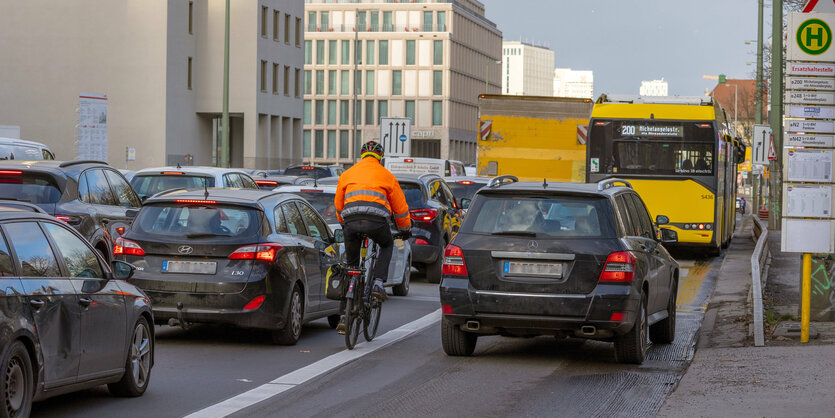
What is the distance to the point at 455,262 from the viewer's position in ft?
37.1

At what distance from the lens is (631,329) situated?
1110 centimetres

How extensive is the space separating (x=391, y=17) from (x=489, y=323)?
118 metres

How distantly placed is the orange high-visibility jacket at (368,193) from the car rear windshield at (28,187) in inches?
171

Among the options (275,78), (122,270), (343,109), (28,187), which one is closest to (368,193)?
(122,270)

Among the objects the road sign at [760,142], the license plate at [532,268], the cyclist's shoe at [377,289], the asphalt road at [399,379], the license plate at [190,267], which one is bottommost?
the asphalt road at [399,379]

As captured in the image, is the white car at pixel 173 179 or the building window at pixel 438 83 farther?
the building window at pixel 438 83

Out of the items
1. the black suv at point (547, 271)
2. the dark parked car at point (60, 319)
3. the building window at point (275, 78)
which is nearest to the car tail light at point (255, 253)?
the black suv at point (547, 271)

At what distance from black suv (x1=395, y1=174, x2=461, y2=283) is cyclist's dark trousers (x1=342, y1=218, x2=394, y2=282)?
7983mm

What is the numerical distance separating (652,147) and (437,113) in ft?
328

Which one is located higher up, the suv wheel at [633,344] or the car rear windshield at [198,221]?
the car rear windshield at [198,221]

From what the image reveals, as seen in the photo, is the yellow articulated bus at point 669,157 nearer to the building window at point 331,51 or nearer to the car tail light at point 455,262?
the car tail light at point 455,262

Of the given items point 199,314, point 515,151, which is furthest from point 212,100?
point 199,314

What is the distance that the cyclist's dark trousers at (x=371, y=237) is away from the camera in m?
12.1

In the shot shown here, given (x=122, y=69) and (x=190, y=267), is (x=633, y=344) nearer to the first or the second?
(x=190, y=267)
